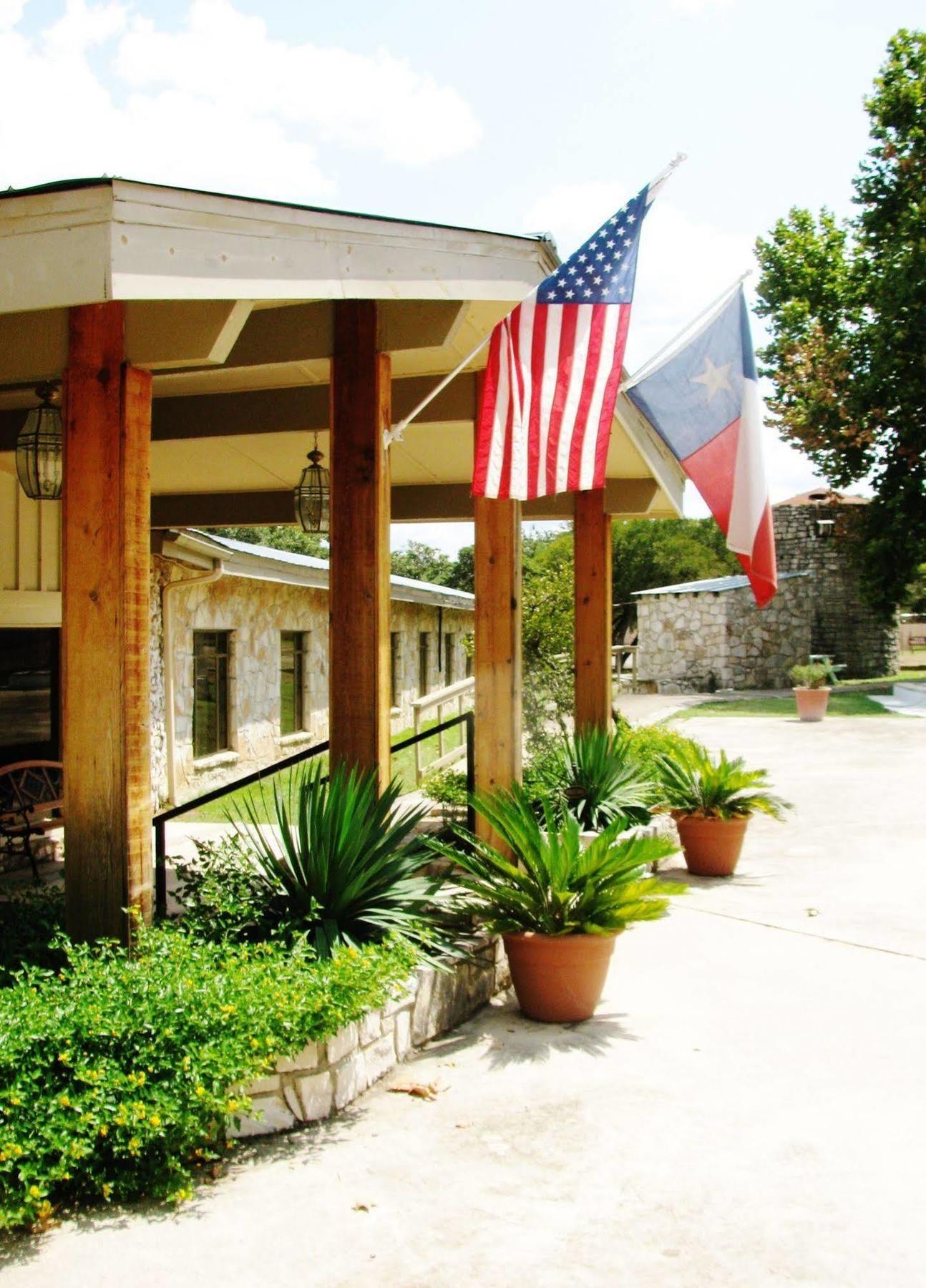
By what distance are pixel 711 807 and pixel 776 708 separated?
52.7ft

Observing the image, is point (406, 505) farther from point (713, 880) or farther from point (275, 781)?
point (275, 781)

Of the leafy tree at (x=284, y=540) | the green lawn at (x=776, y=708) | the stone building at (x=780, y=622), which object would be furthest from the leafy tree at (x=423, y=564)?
the green lawn at (x=776, y=708)

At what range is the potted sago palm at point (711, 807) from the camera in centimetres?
719

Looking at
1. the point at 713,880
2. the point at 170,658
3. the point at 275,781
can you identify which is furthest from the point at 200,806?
the point at 170,658

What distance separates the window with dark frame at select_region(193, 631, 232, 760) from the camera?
11664 mm

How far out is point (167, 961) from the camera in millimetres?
3379

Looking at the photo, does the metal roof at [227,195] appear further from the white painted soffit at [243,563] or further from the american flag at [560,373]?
the white painted soffit at [243,563]

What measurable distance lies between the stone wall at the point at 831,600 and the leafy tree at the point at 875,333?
3534 mm

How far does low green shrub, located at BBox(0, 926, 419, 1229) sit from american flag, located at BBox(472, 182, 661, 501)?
85.0 inches

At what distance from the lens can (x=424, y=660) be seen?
20922mm

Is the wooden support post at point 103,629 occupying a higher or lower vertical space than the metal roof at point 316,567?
lower

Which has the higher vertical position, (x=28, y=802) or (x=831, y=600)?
(x=831, y=600)

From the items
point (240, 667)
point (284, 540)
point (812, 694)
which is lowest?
point (812, 694)

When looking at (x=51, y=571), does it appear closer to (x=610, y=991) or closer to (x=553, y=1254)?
(x=610, y=991)
